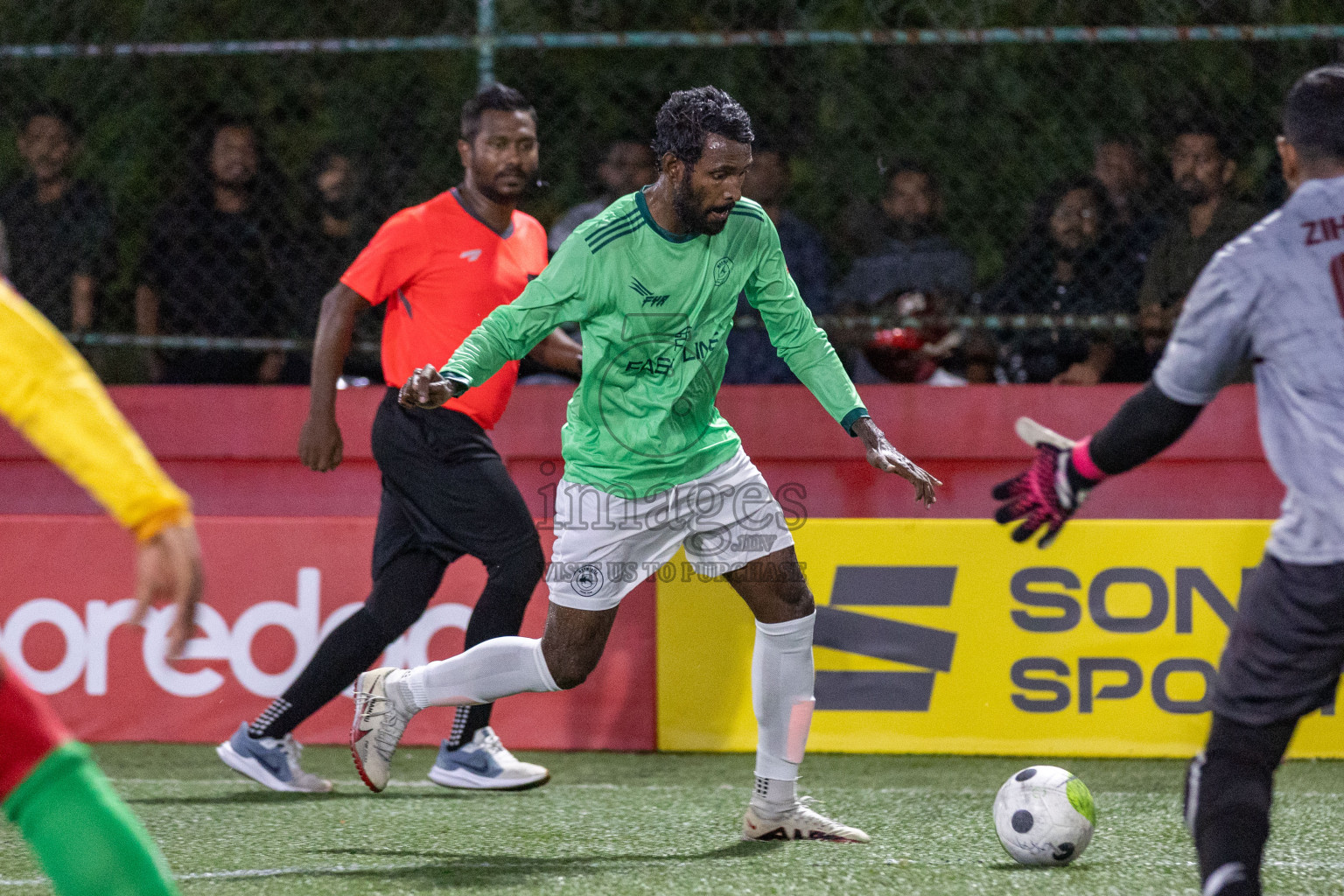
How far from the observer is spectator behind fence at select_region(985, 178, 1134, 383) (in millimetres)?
6664

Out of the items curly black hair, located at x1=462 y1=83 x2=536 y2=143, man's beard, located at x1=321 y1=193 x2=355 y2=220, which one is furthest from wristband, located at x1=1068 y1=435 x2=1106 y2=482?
man's beard, located at x1=321 y1=193 x2=355 y2=220

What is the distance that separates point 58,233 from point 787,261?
3390 millimetres

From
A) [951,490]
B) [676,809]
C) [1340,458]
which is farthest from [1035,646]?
[1340,458]

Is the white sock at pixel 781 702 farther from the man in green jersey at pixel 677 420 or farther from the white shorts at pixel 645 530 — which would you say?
the white shorts at pixel 645 530

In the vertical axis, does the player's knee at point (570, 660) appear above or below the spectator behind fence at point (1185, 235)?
below

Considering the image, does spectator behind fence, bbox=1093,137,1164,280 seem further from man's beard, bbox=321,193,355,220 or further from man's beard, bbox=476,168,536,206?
man's beard, bbox=321,193,355,220

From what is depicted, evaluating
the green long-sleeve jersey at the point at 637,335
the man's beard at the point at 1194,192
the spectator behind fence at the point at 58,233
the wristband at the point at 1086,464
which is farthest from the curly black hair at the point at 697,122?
the spectator behind fence at the point at 58,233

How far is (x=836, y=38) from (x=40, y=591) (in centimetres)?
399

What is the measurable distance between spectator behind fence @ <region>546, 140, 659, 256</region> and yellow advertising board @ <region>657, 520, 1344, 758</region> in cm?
180

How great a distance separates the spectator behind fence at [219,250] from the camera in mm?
7000

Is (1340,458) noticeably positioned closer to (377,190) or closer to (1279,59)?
(1279,59)

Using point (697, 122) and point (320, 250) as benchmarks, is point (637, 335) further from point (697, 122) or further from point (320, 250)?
point (320, 250)

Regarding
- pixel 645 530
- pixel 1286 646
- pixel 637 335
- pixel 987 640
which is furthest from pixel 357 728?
pixel 1286 646

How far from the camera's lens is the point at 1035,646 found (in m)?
5.85
